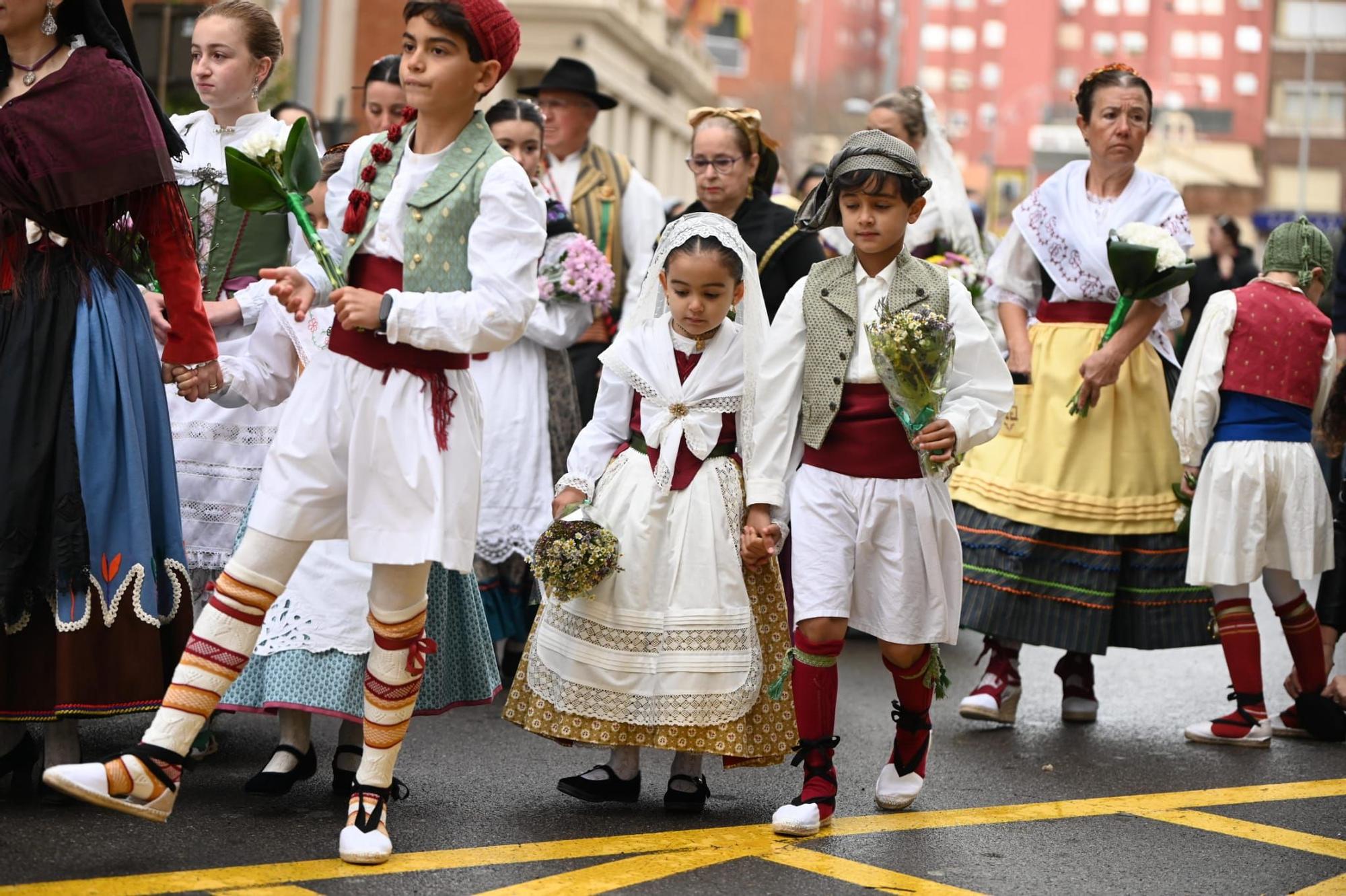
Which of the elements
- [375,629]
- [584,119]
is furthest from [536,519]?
[375,629]

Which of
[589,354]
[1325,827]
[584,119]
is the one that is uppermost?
[584,119]

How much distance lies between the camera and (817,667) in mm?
5195

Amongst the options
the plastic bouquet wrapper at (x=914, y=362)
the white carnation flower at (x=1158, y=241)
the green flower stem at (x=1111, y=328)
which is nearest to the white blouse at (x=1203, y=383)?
the green flower stem at (x=1111, y=328)

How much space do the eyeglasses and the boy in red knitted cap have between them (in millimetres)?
2212

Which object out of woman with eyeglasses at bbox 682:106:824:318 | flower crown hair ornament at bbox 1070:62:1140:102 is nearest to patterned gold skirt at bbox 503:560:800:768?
woman with eyeglasses at bbox 682:106:824:318

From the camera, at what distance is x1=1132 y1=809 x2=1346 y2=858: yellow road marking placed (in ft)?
16.6

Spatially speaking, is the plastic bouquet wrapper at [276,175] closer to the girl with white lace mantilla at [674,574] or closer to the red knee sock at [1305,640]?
the girl with white lace mantilla at [674,574]

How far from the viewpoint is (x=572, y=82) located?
27.7 ft

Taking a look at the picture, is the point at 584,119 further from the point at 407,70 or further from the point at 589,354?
the point at 407,70

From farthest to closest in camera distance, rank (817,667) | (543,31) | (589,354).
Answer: (543,31) < (589,354) < (817,667)

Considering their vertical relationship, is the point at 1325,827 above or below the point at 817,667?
below

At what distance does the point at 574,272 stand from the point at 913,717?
2708mm

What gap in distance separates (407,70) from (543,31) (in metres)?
33.4

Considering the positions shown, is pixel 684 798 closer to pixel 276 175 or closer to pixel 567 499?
pixel 567 499
